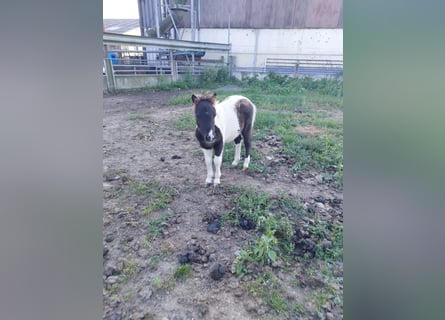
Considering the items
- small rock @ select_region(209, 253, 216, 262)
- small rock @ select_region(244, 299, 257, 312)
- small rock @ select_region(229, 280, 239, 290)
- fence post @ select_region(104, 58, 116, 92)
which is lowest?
small rock @ select_region(244, 299, 257, 312)

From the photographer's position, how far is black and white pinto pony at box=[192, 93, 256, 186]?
172 cm

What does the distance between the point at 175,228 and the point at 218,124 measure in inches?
36.2

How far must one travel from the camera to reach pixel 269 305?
3.77 ft

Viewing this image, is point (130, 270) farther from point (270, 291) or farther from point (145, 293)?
point (270, 291)

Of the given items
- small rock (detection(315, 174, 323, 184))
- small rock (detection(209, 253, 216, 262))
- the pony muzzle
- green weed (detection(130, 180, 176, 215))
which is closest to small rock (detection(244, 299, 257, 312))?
small rock (detection(209, 253, 216, 262))

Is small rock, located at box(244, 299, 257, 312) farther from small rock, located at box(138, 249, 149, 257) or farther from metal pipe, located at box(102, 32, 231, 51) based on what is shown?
metal pipe, located at box(102, 32, 231, 51)

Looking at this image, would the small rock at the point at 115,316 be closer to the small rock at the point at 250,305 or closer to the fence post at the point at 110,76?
the small rock at the point at 250,305

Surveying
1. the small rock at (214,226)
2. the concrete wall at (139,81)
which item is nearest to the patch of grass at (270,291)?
the small rock at (214,226)

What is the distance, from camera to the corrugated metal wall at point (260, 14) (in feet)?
13.6

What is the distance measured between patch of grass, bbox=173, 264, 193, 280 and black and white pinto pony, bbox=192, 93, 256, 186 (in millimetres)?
937
